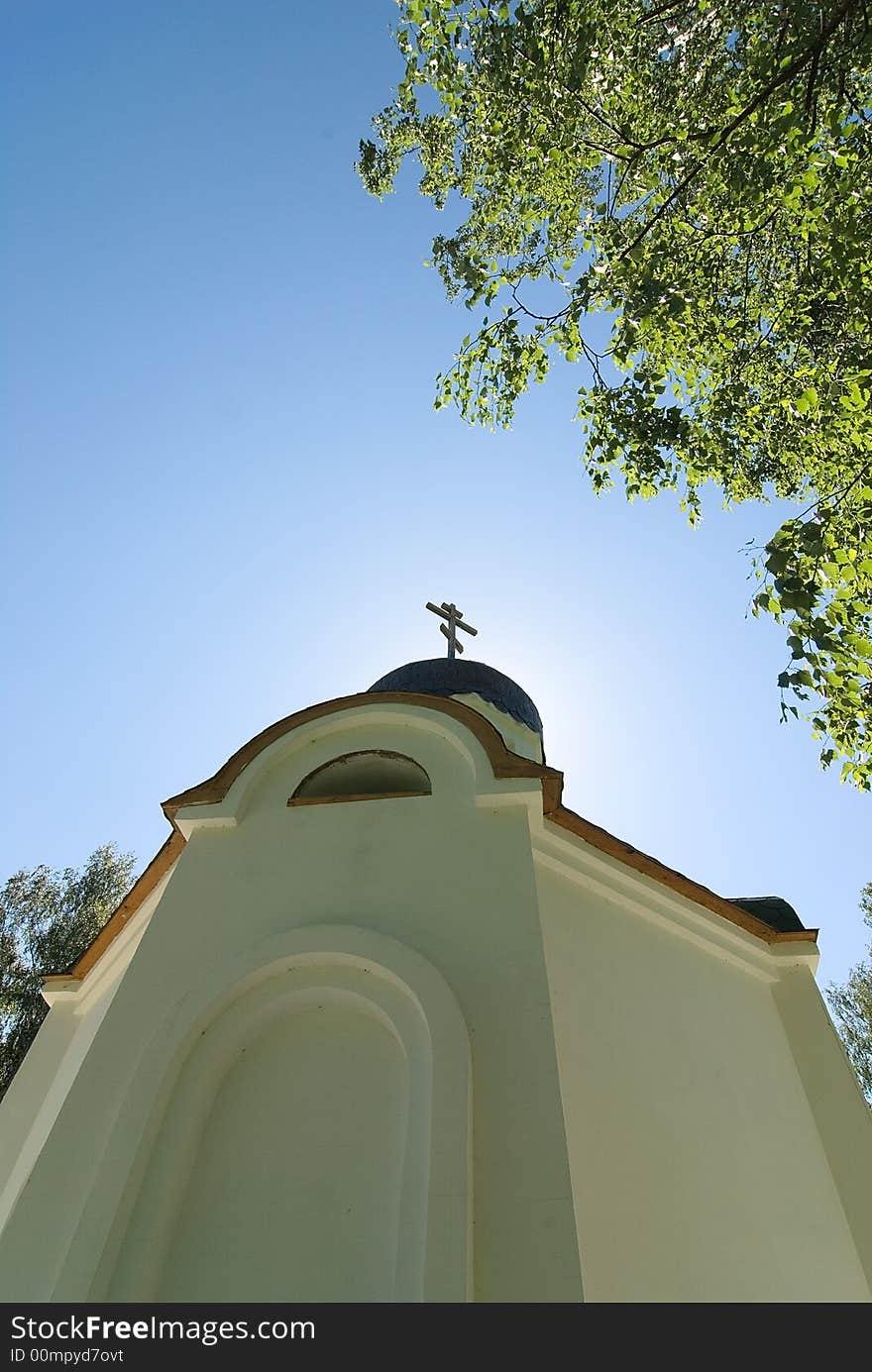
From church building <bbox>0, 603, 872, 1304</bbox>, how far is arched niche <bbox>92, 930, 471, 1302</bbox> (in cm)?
1

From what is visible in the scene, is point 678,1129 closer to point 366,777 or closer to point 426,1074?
point 426,1074

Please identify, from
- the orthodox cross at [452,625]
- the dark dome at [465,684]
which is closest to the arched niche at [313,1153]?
the dark dome at [465,684]

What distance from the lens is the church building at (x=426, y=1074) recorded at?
3.08 meters

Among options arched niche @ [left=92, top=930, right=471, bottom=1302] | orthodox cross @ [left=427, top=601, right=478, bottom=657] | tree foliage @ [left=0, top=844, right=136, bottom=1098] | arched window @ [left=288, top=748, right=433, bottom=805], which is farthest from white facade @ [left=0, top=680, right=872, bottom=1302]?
tree foliage @ [left=0, top=844, right=136, bottom=1098]

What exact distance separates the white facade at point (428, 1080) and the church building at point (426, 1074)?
0.6 inches

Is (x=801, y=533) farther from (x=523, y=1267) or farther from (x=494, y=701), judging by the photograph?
(x=494, y=701)

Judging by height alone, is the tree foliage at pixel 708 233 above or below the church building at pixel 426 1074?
above

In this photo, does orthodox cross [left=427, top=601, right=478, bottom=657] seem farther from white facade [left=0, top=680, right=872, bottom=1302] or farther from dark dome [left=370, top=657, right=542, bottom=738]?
white facade [left=0, top=680, right=872, bottom=1302]

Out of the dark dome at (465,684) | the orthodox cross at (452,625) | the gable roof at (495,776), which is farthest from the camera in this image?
the orthodox cross at (452,625)

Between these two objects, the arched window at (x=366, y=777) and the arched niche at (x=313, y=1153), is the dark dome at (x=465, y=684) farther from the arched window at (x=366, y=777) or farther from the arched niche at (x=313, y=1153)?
the arched niche at (x=313, y=1153)

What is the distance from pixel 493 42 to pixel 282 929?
7254 millimetres

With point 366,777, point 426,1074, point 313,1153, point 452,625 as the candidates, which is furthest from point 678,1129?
point 452,625

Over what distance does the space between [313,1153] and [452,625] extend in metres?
7.61

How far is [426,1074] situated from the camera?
3.48 meters
